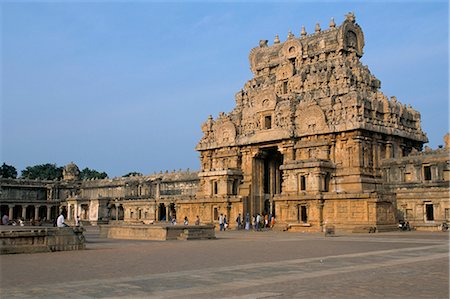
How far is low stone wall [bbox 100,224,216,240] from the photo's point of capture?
3161 cm

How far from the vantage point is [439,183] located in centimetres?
4941

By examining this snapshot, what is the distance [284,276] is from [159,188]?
230 ft

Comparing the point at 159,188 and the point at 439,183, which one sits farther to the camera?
the point at 159,188

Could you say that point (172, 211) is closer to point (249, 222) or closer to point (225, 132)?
point (225, 132)

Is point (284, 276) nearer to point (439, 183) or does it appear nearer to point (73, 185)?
point (439, 183)

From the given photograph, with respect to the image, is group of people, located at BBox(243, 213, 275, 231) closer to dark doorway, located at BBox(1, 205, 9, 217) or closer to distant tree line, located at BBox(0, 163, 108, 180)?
dark doorway, located at BBox(1, 205, 9, 217)

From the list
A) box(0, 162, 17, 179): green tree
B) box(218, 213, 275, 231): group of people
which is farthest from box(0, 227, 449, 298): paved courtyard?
box(0, 162, 17, 179): green tree

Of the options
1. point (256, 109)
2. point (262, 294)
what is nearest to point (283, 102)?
point (256, 109)

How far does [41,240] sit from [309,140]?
127ft

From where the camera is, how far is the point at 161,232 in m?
31.6

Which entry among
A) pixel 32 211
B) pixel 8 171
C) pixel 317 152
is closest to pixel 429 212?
pixel 317 152

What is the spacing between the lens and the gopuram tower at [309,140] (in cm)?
5019

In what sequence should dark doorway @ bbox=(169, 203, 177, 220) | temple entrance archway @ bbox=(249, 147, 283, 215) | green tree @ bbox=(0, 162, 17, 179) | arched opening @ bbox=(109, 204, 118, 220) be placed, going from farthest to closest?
green tree @ bbox=(0, 162, 17, 179) < arched opening @ bbox=(109, 204, 118, 220) < dark doorway @ bbox=(169, 203, 177, 220) < temple entrance archway @ bbox=(249, 147, 283, 215)

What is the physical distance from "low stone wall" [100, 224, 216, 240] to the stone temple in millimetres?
17489
